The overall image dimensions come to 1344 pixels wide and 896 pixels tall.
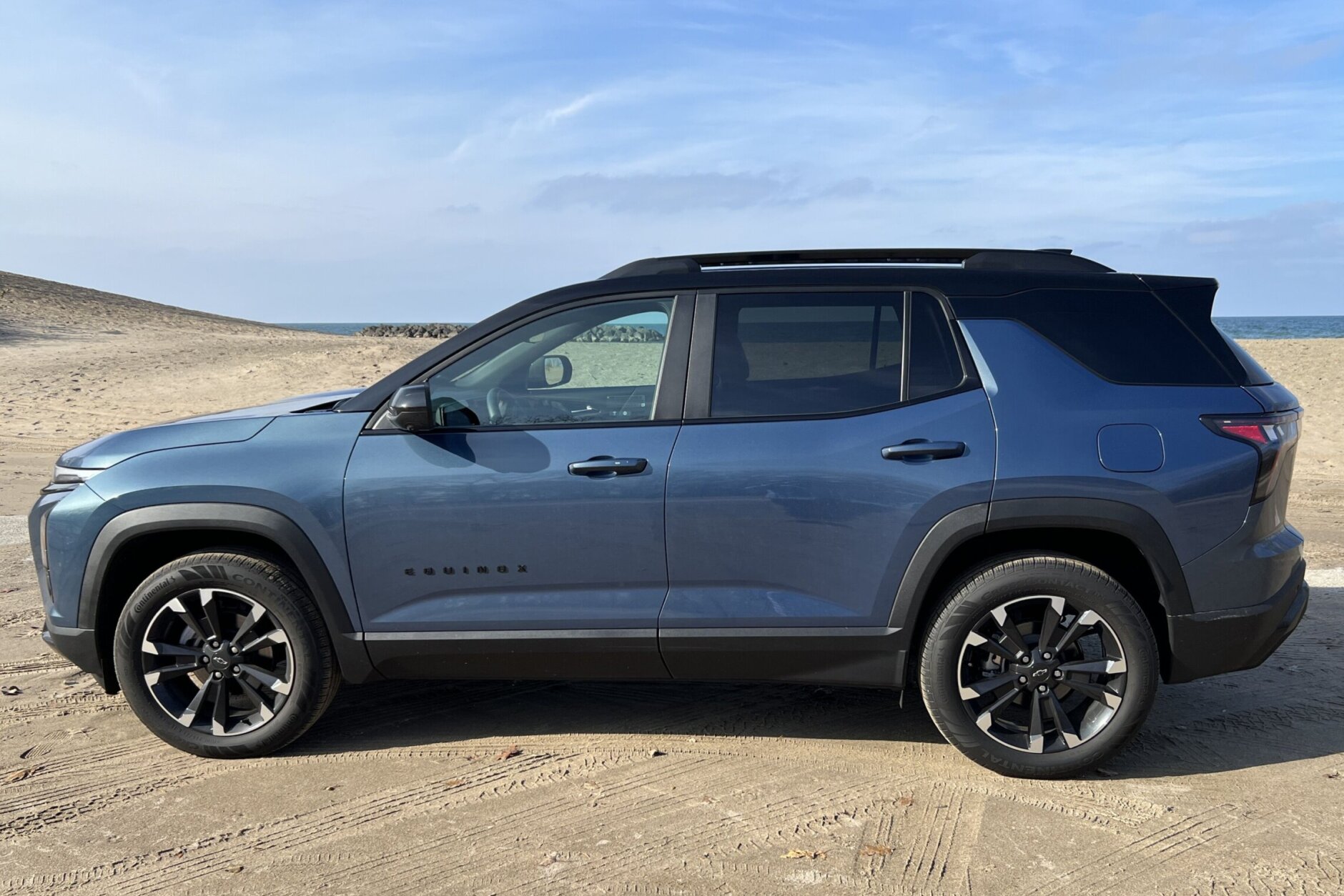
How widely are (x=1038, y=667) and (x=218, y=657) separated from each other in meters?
3.02

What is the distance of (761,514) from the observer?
3797 mm

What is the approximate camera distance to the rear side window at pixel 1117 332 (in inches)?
151

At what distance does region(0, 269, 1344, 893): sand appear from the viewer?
3285mm

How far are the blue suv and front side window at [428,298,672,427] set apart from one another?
0.01 metres

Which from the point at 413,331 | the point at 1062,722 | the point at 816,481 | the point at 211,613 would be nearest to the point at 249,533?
the point at 211,613

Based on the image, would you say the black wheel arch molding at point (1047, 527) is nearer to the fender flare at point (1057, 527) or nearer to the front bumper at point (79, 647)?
the fender flare at point (1057, 527)

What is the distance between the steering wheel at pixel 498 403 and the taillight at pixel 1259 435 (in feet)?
8.02

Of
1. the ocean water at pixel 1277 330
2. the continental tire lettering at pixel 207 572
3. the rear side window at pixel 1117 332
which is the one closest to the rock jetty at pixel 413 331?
the ocean water at pixel 1277 330

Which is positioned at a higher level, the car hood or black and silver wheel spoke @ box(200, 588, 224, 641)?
the car hood

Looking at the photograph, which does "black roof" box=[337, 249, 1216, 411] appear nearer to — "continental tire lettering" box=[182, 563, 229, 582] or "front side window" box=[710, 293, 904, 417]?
"front side window" box=[710, 293, 904, 417]

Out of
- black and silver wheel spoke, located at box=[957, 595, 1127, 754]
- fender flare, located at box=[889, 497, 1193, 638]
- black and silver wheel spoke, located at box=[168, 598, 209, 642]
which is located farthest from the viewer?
black and silver wheel spoke, located at box=[168, 598, 209, 642]

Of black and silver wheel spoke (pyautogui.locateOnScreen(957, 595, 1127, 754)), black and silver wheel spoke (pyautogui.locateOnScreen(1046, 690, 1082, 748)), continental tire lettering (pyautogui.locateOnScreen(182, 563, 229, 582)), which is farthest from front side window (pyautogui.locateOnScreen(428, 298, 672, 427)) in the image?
black and silver wheel spoke (pyautogui.locateOnScreen(1046, 690, 1082, 748))

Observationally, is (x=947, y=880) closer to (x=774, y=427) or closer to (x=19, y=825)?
(x=774, y=427)

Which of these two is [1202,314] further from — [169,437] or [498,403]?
[169,437]
